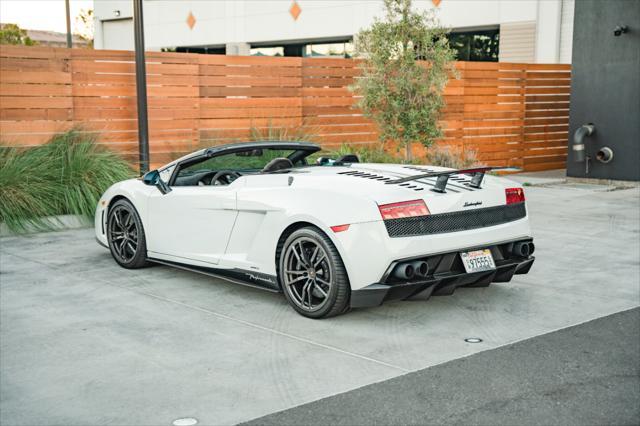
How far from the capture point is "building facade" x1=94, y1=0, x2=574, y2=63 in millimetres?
22203

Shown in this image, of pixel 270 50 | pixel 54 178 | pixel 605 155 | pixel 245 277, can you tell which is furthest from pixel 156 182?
pixel 270 50

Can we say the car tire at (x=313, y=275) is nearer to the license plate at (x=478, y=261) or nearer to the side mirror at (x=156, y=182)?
the license plate at (x=478, y=261)

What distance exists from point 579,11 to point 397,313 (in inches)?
430

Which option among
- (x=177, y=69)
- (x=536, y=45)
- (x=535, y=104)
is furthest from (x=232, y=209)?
(x=536, y=45)

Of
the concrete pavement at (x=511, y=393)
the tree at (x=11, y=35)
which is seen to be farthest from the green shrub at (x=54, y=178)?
the tree at (x=11, y=35)

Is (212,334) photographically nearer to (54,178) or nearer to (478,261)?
(478,261)

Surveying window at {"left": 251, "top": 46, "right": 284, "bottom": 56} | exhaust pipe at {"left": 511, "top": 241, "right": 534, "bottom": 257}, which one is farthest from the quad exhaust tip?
window at {"left": 251, "top": 46, "right": 284, "bottom": 56}

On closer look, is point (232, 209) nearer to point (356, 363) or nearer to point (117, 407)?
point (356, 363)

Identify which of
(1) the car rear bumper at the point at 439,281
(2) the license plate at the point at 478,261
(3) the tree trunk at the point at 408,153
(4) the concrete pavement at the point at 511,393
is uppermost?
(3) the tree trunk at the point at 408,153

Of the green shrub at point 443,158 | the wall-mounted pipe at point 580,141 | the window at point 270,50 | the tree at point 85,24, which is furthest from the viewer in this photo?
the tree at point 85,24

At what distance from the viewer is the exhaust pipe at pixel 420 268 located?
5434mm

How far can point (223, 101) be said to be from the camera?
43.1 ft

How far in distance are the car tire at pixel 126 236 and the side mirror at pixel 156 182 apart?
31 centimetres

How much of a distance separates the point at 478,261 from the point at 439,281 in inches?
15.8
